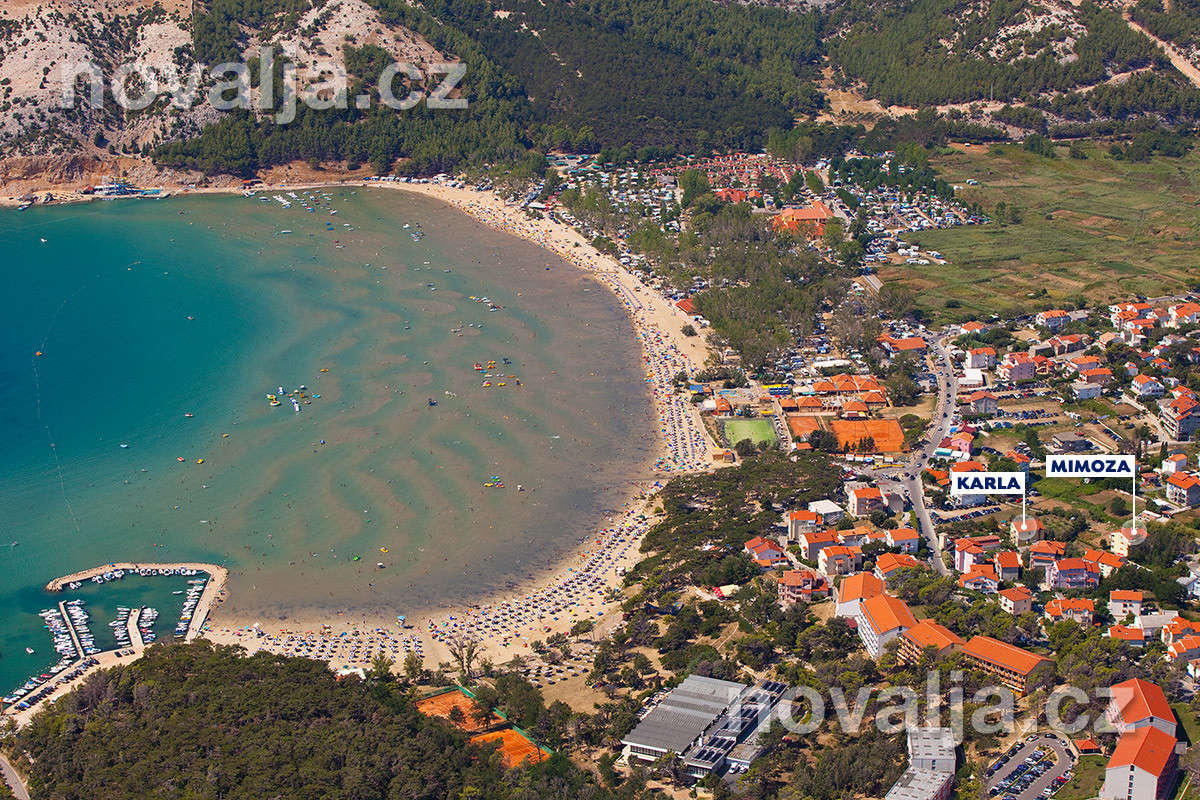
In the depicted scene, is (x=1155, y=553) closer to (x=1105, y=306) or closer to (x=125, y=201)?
(x=1105, y=306)

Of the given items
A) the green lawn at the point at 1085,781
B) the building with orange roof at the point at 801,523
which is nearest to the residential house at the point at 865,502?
the building with orange roof at the point at 801,523

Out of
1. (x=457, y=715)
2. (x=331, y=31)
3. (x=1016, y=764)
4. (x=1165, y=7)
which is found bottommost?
(x=457, y=715)

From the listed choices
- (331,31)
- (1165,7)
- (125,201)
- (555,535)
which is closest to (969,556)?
(555,535)

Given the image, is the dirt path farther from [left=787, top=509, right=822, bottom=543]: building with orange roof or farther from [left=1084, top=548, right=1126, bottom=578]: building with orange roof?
[left=787, top=509, right=822, bottom=543]: building with orange roof

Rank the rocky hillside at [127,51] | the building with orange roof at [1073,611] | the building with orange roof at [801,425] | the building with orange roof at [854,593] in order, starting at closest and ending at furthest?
1. the building with orange roof at [1073,611]
2. the building with orange roof at [854,593]
3. the building with orange roof at [801,425]
4. the rocky hillside at [127,51]

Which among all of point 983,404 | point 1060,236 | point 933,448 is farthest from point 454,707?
point 1060,236

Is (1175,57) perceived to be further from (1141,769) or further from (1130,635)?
(1141,769)

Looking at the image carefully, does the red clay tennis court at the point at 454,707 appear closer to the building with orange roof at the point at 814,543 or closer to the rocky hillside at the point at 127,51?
the building with orange roof at the point at 814,543

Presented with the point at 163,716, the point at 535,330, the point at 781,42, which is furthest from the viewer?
the point at 781,42
